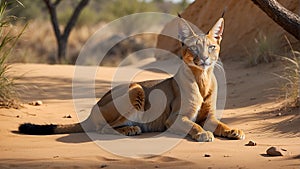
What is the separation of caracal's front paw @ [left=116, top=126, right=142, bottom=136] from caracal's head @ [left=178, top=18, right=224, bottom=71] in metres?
1.02

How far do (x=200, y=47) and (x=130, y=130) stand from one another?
1.32m

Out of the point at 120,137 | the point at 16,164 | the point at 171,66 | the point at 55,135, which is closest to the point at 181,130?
the point at 120,137

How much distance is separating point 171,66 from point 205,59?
676cm

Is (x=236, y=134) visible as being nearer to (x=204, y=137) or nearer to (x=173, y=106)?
(x=204, y=137)

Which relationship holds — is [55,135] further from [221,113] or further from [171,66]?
[171,66]

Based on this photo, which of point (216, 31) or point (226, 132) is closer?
point (226, 132)

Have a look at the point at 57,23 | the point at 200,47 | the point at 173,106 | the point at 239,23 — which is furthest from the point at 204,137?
the point at 57,23

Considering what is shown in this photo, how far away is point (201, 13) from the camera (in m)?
15.5

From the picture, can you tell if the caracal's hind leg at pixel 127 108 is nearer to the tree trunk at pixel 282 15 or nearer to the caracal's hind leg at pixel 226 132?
the caracal's hind leg at pixel 226 132

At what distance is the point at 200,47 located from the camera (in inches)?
290

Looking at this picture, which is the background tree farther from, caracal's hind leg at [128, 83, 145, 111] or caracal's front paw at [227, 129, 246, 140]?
caracal's front paw at [227, 129, 246, 140]

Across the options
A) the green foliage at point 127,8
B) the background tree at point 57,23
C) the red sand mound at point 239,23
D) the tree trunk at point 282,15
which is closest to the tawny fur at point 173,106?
the tree trunk at point 282,15

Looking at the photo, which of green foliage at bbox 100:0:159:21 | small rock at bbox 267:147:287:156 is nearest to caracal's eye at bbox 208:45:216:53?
small rock at bbox 267:147:287:156

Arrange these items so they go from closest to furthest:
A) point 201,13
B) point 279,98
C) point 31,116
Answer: point 31,116, point 279,98, point 201,13
